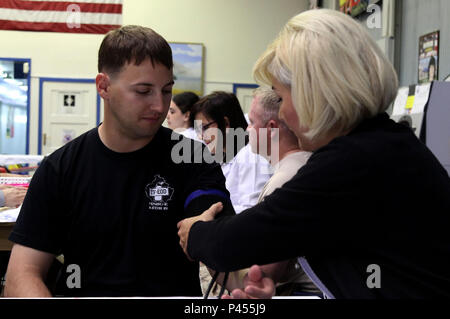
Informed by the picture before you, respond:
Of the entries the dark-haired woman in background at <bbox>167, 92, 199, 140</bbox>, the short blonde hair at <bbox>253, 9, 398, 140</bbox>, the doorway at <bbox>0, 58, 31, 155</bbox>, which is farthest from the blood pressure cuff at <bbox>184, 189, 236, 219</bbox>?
the doorway at <bbox>0, 58, 31, 155</bbox>

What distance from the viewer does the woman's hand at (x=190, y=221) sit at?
1.38m

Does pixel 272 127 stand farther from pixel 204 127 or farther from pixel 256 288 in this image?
pixel 256 288

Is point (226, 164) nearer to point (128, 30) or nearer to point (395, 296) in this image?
point (128, 30)

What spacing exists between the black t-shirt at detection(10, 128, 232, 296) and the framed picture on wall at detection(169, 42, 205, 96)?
7.76 metres

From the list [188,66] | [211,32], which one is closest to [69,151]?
[188,66]

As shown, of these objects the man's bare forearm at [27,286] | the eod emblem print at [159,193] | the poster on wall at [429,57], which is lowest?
the man's bare forearm at [27,286]

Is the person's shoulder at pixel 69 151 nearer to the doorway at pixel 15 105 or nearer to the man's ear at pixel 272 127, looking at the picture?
the man's ear at pixel 272 127

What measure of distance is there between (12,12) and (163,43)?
8.34 meters

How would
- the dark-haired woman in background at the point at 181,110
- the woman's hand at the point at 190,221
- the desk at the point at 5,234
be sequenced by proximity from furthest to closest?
the dark-haired woman in background at the point at 181,110, the desk at the point at 5,234, the woman's hand at the point at 190,221

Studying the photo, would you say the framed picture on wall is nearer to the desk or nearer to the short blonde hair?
the desk

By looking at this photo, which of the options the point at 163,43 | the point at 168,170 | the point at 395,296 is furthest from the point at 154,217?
the point at 395,296

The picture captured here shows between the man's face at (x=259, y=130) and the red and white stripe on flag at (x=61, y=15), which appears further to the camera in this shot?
the red and white stripe on flag at (x=61, y=15)

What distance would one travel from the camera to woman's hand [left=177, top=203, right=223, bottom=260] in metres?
1.38

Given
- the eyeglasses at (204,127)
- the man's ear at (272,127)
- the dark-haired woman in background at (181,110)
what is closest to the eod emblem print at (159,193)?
the man's ear at (272,127)
